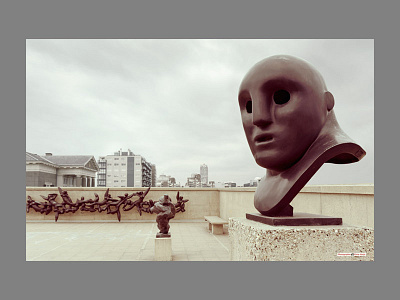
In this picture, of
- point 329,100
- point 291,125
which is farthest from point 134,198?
point 329,100

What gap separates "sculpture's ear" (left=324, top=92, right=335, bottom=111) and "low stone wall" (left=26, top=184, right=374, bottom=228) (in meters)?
1.39

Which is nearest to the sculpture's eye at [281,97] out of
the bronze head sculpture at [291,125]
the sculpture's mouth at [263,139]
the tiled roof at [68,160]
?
the bronze head sculpture at [291,125]

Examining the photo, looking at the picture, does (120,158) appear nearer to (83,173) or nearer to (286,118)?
(83,173)

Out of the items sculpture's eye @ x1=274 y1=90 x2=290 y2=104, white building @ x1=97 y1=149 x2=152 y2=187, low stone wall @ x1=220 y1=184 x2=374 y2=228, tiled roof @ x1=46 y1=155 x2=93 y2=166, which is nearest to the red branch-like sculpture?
low stone wall @ x1=220 y1=184 x2=374 y2=228

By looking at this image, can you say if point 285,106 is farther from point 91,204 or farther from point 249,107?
point 91,204

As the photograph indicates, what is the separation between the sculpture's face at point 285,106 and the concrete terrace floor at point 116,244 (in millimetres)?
4371

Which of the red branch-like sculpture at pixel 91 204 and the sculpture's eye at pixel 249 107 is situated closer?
Result: the sculpture's eye at pixel 249 107

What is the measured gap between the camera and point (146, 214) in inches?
608

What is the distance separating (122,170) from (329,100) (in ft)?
278

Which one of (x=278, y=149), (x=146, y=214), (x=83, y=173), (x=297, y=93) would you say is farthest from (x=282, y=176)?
(x=83, y=173)

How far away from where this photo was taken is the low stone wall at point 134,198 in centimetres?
1517

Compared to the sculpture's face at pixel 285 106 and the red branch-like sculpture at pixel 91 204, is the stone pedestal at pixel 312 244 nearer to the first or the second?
the sculpture's face at pixel 285 106

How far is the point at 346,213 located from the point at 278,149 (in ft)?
6.87

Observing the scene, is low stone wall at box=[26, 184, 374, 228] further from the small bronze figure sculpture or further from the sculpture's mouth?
the small bronze figure sculpture
